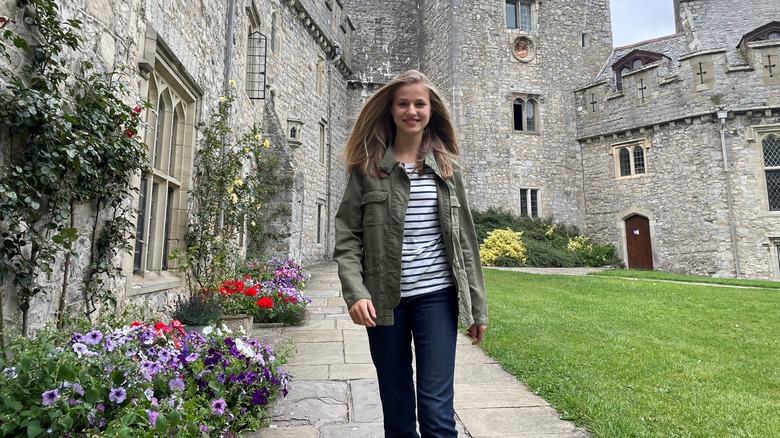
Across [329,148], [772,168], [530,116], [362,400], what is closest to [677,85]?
[772,168]

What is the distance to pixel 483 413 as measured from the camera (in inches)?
113

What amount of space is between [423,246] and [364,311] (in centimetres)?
36

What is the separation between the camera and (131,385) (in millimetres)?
2010

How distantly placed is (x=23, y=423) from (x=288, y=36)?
13.9 meters

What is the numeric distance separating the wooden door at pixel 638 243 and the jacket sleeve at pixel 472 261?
17.4 metres

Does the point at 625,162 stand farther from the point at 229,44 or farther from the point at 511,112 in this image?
the point at 229,44

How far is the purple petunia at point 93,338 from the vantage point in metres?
2.15

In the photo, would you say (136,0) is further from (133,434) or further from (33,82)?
(133,434)

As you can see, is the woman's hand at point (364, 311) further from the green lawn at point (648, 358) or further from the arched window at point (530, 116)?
the arched window at point (530, 116)

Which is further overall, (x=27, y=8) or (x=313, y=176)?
(x=313, y=176)

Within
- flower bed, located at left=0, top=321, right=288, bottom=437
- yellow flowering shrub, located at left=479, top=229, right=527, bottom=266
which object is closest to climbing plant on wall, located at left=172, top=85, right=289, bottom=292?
flower bed, located at left=0, top=321, right=288, bottom=437

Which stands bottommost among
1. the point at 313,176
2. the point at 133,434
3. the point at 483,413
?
the point at 483,413

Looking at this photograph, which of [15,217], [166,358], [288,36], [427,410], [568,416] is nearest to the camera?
[427,410]

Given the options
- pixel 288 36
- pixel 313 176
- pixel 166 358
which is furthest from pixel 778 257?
pixel 166 358
